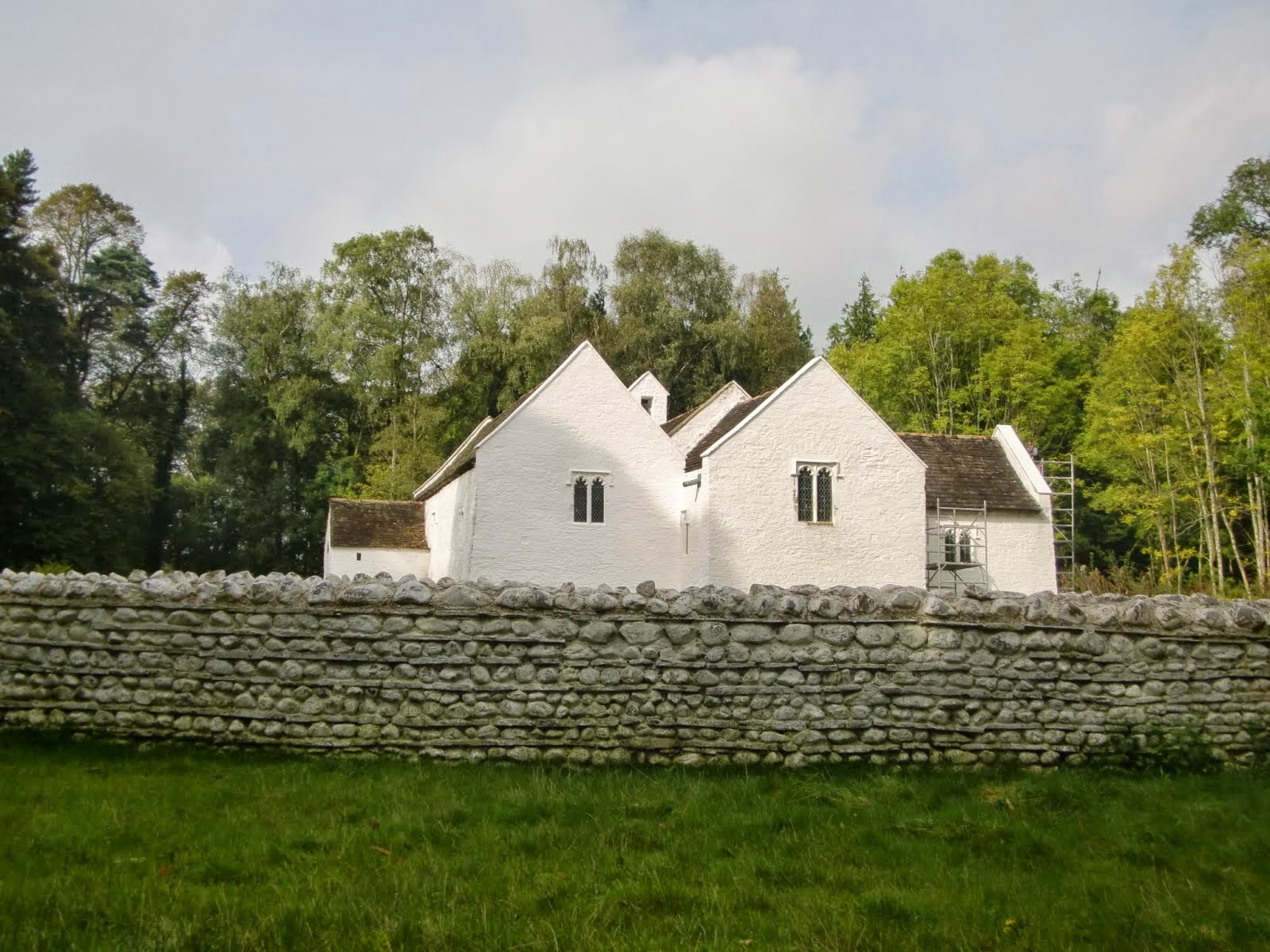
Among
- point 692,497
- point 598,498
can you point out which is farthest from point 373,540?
point 692,497

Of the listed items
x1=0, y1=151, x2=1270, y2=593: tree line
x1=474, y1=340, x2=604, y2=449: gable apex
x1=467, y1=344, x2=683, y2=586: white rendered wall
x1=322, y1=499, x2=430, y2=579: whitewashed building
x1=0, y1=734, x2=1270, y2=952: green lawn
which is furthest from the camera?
x1=0, y1=151, x2=1270, y2=593: tree line

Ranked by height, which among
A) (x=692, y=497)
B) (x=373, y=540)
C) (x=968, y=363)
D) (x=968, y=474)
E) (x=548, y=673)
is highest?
(x=968, y=363)

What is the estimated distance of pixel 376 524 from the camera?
113ft

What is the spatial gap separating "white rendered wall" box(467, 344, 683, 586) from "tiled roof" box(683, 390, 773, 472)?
0.55m

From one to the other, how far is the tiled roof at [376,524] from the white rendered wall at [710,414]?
9.90 metres

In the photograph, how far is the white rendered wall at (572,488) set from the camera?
93.7ft

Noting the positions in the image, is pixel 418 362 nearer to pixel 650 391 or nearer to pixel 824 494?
Result: pixel 650 391

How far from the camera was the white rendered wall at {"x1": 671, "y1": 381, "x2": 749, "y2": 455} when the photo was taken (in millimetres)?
35594

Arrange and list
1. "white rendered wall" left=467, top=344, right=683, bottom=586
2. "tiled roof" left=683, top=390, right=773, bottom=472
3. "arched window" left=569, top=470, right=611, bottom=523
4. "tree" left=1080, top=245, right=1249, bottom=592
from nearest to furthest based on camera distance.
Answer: "white rendered wall" left=467, top=344, right=683, bottom=586
"arched window" left=569, top=470, right=611, bottom=523
"tiled roof" left=683, top=390, right=773, bottom=472
"tree" left=1080, top=245, right=1249, bottom=592

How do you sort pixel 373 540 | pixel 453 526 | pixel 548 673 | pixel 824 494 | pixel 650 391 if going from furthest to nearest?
pixel 650 391, pixel 373 540, pixel 453 526, pixel 824 494, pixel 548 673

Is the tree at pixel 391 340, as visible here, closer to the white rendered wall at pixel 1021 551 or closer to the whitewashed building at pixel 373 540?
the whitewashed building at pixel 373 540

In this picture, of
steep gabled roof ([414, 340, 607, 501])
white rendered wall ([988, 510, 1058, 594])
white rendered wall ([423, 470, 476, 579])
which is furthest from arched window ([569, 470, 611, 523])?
white rendered wall ([988, 510, 1058, 594])

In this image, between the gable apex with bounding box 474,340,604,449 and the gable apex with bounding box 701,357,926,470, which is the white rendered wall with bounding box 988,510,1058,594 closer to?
the gable apex with bounding box 701,357,926,470

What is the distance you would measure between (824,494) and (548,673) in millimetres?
21728
